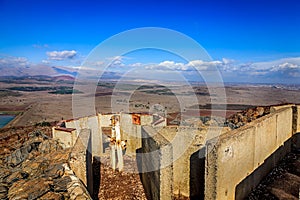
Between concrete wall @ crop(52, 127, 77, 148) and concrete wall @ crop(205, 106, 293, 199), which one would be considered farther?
concrete wall @ crop(52, 127, 77, 148)

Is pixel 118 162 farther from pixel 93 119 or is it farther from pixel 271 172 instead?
pixel 271 172

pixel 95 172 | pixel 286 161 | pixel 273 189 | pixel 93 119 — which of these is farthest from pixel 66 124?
pixel 286 161

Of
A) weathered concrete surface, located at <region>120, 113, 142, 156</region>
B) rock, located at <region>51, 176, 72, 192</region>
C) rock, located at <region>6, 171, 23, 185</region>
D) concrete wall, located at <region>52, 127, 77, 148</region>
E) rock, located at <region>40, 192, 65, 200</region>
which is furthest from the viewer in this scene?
weathered concrete surface, located at <region>120, 113, 142, 156</region>

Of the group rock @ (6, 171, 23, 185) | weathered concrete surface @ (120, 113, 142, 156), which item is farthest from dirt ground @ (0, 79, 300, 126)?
rock @ (6, 171, 23, 185)

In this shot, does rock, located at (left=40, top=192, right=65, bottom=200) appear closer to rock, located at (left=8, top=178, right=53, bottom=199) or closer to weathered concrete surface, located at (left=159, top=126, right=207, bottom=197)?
rock, located at (left=8, top=178, right=53, bottom=199)

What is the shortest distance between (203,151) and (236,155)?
1519 millimetres

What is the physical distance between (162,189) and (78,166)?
1.92m

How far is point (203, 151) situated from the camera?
7.25 m

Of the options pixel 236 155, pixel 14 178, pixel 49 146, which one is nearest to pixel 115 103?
pixel 49 146

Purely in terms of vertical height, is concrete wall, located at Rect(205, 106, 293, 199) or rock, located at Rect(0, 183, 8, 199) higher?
concrete wall, located at Rect(205, 106, 293, 199)

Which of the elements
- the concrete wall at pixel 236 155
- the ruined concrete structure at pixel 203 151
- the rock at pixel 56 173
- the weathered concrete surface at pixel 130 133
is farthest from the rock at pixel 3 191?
the weathered concrete surface at pixel 130 133

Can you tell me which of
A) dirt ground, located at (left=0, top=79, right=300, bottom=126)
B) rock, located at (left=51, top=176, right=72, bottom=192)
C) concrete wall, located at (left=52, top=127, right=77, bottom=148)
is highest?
concrete wall, located at (left=52, top=127, right=77, bottom=148)

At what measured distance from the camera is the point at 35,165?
23.4 ft

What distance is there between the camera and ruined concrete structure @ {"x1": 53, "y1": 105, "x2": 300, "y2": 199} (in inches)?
212
